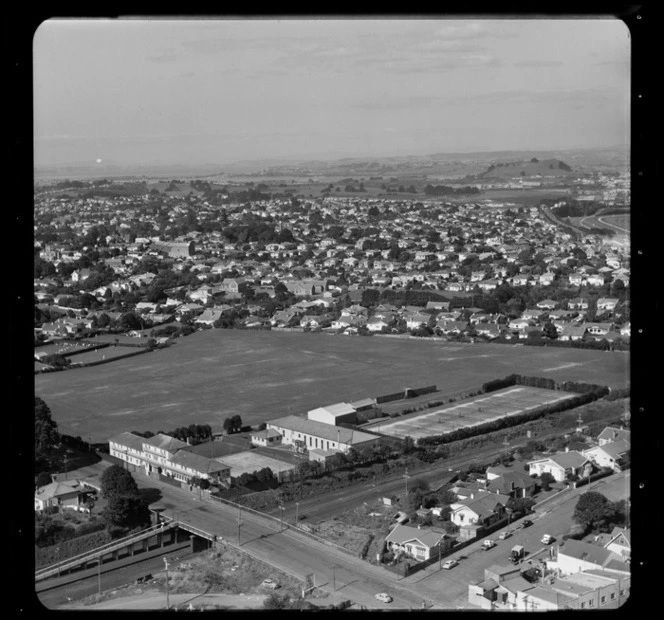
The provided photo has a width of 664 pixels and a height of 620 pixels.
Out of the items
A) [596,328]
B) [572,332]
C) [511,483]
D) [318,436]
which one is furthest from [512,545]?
[572,332]

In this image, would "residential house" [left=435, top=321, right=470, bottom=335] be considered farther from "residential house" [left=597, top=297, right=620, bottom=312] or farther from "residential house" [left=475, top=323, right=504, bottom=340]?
"residential house" [left=597, top=297, right=620, bottom=312]

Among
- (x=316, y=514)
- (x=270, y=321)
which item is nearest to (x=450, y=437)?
(x=316, y=514)

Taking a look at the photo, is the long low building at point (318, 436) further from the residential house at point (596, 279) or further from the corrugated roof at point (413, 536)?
the residential house at point (596, 279)

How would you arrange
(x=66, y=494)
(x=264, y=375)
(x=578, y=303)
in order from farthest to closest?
1. (x=578, y=303)
2. (x=264, y=375)
3. (x=66, y=494)

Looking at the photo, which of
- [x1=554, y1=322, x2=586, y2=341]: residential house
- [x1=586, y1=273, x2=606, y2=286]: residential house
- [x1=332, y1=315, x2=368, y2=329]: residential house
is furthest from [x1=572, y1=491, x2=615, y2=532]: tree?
[x1=332, y1=315, x2=368, y2=329]: residential house

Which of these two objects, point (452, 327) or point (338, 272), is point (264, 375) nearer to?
point (452, 327)
